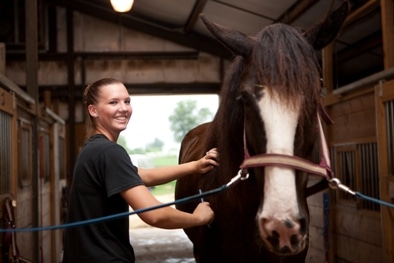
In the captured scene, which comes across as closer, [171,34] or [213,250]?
[213,250]

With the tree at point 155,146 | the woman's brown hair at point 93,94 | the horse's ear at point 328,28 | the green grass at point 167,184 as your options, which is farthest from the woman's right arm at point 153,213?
the tree at point 155,146

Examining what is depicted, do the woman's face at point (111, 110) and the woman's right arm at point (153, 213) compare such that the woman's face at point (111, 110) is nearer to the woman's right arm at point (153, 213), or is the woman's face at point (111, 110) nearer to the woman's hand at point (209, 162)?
the woman's right arm at point (153, 213)

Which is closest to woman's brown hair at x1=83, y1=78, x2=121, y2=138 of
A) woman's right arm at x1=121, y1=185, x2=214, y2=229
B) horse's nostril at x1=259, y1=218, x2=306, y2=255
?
woman's right arm at x1=121, y1=185, x2=214, y2=229

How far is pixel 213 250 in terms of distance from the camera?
2443 mm

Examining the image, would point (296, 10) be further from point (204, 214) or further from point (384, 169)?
point (204, 214)

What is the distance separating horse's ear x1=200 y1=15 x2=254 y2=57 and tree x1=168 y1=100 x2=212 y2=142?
23.3 metres

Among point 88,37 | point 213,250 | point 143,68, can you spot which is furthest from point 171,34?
point 213,250

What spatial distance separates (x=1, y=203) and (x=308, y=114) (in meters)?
2.26

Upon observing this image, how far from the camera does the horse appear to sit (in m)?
1.57

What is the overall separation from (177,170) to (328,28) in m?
0.90

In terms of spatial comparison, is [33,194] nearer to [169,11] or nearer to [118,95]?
[118,95]

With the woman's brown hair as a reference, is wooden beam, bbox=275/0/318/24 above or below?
above

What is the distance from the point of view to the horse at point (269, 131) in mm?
1567

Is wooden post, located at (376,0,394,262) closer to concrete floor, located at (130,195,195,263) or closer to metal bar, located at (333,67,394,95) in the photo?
metal bar, located at (333,67,394,95)
